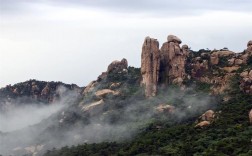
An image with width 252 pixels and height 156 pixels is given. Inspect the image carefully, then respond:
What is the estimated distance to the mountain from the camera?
103 metres

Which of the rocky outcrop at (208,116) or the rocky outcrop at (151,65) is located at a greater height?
the rocky outcrop at (151,65)

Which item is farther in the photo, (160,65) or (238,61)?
(160,65)

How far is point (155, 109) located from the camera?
12362cm

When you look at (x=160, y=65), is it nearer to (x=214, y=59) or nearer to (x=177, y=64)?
(x=177, y=64)

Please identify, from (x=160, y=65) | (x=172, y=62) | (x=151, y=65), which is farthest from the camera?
(x=160, y=65)

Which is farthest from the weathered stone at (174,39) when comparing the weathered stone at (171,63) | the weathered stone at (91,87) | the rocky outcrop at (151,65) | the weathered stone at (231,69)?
the weathered stone at (91,87)

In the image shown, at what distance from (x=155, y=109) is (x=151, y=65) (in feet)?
41.6

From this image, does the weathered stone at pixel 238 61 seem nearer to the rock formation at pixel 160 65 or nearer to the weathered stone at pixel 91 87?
the rock formation at pixel 160 65

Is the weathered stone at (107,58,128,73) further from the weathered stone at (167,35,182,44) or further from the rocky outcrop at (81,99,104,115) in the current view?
the weathered stone at (167,35,182,44)

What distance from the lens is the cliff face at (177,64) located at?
130m

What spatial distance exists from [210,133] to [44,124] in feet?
216

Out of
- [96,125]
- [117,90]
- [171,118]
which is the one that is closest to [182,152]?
[171,118]

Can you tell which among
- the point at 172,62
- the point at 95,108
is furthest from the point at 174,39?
the point at 95,108

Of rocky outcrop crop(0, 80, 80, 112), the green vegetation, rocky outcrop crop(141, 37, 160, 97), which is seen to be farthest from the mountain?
rocky outcrop crop(0, 80, 80, 112)
